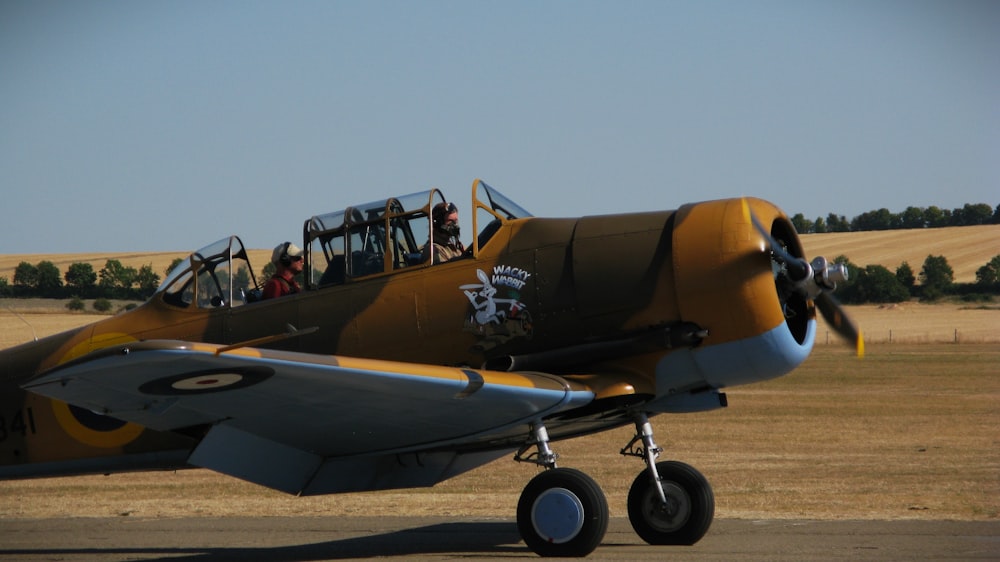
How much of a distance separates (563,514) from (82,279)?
37.4 m

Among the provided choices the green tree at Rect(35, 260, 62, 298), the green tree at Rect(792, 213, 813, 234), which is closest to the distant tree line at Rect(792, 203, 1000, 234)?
the green tree at Rect(792, 213, 813, 234)

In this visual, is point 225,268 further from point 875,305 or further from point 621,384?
point 875,305

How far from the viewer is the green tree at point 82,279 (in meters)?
41.0

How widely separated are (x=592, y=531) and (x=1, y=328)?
141ft

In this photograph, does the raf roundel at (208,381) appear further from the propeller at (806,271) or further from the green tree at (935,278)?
the green tree at (935,278)

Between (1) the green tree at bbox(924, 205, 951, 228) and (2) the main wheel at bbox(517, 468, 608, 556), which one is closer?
(2) the main wheel at bbox(517, 468, 608, 556)

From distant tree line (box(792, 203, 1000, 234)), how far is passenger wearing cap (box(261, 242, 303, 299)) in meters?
77.0

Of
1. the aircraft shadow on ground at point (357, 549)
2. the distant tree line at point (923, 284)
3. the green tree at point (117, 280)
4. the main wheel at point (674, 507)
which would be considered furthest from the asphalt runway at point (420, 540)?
the distant tree line at point (923, 284)

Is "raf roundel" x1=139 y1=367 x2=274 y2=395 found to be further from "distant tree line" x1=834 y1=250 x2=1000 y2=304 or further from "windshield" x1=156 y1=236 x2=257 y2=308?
"distant tree line" x1=834 y1=250 x2=1000 y2=304

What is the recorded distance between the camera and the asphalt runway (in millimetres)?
9023

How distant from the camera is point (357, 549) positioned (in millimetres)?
9922

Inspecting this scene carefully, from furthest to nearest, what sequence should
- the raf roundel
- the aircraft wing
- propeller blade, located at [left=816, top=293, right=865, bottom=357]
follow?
propeller blade, located at [left=816, top=293, right=865, bottom=357]
the raf roundel
the aircraft wing

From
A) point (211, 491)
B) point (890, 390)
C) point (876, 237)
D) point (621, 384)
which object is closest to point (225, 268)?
point (621, 384)

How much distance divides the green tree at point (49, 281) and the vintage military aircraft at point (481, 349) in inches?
1314
